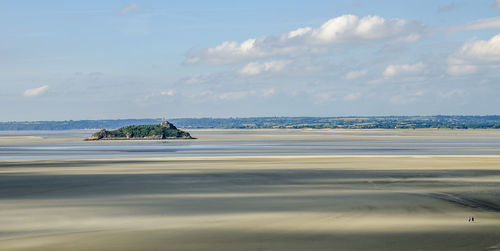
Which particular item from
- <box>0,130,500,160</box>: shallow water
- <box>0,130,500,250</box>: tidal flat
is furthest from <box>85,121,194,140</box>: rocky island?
<box>0,130,500,250</box>: tidal flat

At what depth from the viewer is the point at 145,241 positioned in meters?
19.8

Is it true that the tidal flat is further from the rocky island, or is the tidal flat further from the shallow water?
the rocky island

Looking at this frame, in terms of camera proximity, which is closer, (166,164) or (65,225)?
(65,225)

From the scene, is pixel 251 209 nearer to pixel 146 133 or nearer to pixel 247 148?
pixel 247 148

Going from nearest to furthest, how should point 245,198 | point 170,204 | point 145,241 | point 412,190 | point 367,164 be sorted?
point 145,241, point 170,204, point 245,198, point 412,190, point 367,164

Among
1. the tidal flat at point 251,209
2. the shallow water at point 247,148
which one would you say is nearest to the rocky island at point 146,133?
the shallow water at point 247,148

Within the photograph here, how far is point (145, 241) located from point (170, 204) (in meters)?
8.29

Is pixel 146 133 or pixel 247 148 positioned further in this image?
pixel 146 133

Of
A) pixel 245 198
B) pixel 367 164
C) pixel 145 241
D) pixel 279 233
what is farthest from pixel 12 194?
pixel 367 164

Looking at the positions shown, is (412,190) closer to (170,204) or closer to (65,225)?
(170,204)

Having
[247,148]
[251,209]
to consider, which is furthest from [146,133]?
[251,209]

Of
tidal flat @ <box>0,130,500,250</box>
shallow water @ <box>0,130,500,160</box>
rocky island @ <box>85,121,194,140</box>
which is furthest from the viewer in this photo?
rocky island @ <box>85,121,194,140</box>

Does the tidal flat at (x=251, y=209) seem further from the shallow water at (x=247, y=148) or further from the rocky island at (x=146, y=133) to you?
the rocky island at (x=146, y=133)

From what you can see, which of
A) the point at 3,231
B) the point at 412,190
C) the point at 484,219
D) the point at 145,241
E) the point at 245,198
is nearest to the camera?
the point at 145,241
